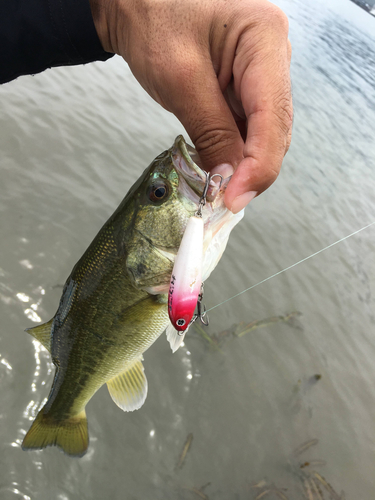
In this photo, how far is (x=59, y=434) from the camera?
2.31m

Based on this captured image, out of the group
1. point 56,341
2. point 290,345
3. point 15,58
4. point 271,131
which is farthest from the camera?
point 290,345

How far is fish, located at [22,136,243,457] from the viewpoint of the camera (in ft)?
5.21

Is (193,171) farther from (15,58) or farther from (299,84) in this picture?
(299,84)

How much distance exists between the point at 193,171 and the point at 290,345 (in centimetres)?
321

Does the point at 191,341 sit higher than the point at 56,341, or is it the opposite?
the point at 56,341

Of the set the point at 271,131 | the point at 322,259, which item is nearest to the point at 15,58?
the point at 271,131

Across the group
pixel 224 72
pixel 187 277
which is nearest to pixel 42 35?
pixel 224 72

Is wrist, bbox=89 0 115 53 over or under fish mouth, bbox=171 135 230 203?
over

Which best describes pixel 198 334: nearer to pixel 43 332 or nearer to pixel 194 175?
pixel 43 332

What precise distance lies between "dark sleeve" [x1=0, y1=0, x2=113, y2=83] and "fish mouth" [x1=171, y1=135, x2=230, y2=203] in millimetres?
946

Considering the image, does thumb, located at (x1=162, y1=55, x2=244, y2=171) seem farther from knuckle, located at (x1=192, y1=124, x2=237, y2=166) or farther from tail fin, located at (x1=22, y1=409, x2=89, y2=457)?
tail fin, located at (x1=22, y1=409, x2=89, y2=457)

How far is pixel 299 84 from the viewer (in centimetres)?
1040

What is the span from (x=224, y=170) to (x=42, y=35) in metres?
1.26

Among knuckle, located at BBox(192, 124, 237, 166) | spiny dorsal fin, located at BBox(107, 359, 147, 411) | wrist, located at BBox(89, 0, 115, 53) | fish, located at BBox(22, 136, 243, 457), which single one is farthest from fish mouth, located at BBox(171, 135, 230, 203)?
spiny dorsal fin, located at BBox(107, 359, 147, 411)
